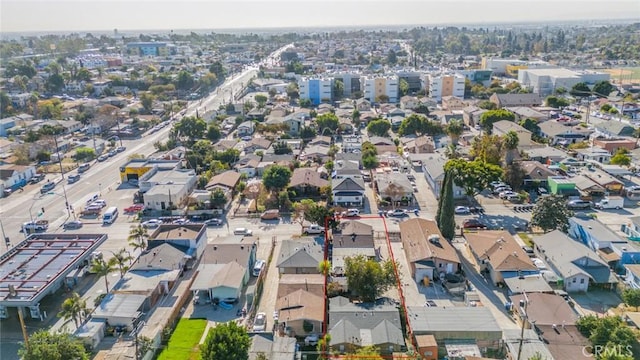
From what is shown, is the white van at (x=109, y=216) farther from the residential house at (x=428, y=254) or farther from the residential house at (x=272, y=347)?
the residential house at (x=428, y=254)

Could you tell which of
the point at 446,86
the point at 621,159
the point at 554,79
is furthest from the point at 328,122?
the point at 554,79

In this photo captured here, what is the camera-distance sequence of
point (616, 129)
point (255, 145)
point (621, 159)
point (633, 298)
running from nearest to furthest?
1. point (633, 298)
2. point (621, 159)
3. point (255, 145)
4. point (616, 129)

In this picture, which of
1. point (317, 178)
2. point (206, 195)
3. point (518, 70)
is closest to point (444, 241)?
point (317, 178)

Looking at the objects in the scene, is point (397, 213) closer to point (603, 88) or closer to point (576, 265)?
point (576, 265)

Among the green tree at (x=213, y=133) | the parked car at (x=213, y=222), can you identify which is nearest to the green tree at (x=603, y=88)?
the green tree at (x=213, y=133)

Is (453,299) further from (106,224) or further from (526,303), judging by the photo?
(106,224)

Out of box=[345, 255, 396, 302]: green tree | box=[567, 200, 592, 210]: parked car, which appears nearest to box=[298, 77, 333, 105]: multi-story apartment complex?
box=[567, 200, 592, 210]: parked car

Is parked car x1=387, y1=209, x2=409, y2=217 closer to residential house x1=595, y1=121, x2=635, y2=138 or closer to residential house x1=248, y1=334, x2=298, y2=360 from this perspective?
residential house x1=248, y1=334, x2=298, y2=360
